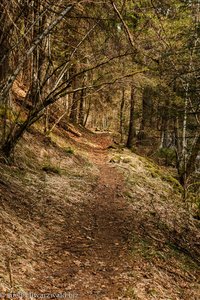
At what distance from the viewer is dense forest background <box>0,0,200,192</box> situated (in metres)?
5.00

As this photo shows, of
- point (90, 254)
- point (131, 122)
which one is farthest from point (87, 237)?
point (131, 122)

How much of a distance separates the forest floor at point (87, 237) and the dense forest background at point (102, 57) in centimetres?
143

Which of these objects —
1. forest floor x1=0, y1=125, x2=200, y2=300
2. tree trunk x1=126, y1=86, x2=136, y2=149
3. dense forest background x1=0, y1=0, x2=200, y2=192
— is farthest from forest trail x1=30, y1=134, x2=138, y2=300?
tree trunk x1=126, y1=86, x2=136, y2=149

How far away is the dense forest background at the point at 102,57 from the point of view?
500cm

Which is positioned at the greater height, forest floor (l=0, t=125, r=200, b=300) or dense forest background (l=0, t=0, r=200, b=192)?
dense forest background (l=0, t=0, r=200, b=192)

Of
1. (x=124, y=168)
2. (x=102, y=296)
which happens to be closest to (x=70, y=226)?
(x=102, y=296)

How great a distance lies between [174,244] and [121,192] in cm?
270

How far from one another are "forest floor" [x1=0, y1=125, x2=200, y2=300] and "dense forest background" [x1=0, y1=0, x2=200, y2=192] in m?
1.43

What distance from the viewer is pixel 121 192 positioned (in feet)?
28.3

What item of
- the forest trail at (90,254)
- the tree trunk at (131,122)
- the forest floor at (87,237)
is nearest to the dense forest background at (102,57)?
the tree trunk at (131,122)

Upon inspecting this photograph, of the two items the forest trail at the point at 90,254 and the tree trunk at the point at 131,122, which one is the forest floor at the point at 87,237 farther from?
the tree trunk at the point at 131,122

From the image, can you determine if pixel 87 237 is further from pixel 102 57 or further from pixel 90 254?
pixel 102 57

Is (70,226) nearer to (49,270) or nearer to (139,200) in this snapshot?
(49,270)

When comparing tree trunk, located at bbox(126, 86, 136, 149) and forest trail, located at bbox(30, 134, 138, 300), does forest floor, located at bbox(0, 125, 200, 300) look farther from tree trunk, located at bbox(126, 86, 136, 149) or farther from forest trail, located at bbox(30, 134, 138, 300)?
tree trunk, located at bbox(126, 86, 136, 149)
